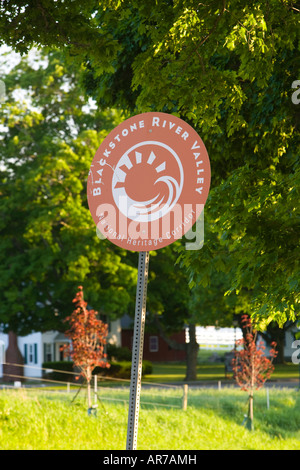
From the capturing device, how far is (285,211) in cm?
778

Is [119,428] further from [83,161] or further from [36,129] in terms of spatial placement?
[36,129]

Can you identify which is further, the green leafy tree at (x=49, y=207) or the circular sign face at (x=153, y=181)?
the green leafy tree at (x=49, y=207)

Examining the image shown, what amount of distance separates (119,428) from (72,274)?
586 inches

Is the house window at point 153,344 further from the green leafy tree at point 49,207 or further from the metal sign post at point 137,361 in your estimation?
the metal sign post at point 137,361

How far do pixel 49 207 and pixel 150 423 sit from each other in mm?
15966

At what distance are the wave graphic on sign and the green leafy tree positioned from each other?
2484cm

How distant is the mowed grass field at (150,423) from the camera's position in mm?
16062

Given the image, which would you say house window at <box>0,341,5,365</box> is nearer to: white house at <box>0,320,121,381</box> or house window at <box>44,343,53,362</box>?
white house at <box>0,320,121,381</box>

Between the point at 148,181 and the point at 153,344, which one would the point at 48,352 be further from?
the point at 148,181

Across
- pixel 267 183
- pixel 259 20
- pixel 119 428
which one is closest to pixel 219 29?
pixel 259 20

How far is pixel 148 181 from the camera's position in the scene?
636 centimetres

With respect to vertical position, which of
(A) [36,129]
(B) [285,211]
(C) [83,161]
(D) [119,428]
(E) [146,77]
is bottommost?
(D) [119,428]

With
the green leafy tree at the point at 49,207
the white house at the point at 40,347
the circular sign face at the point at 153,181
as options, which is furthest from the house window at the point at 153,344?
the circular sign face at the point at 153,181

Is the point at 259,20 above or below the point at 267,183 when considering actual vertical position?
above
